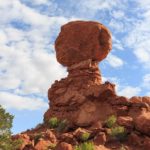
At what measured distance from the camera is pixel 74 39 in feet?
152

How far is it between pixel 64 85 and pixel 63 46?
464 cm

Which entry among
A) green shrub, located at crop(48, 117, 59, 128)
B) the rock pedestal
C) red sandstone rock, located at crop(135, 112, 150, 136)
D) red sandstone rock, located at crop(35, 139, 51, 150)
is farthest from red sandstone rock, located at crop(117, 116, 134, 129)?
red sandstone rock, located at crop(35, 139, 51, 150)

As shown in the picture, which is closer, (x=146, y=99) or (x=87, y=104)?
(x=87, y=104)

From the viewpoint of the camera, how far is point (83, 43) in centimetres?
4600

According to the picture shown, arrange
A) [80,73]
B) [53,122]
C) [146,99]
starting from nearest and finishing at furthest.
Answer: [53,122] → [146,99] → [80,73]

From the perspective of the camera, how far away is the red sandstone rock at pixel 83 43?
150ft

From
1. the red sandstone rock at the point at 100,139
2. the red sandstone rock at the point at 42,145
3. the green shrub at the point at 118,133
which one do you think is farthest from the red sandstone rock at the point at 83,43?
the red sandstone rock at the point at 42,145

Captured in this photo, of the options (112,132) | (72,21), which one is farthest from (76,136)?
(72,21)

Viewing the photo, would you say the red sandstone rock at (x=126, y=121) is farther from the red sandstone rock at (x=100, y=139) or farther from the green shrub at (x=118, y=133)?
the red sandstone rock at (x=100, y=139)

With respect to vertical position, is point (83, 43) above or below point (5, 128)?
above

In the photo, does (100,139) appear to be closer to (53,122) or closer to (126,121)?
(126,121)

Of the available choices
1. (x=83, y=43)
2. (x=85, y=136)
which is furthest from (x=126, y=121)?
(x=83, y=43)

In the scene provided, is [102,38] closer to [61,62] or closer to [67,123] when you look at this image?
[61,62]

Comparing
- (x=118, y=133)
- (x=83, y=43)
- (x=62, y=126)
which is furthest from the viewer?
(x=83, y=43)
